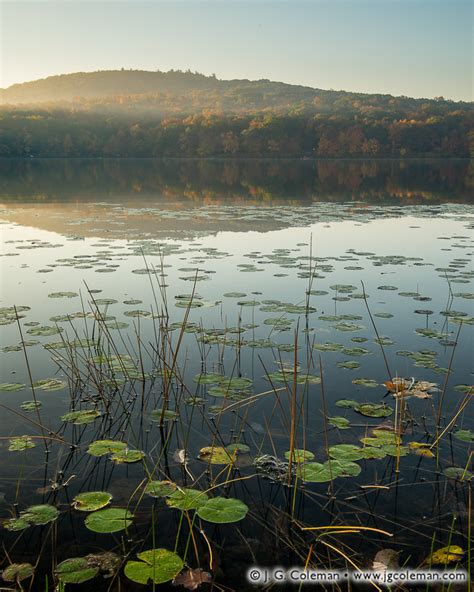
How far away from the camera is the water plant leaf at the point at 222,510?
2.96 m

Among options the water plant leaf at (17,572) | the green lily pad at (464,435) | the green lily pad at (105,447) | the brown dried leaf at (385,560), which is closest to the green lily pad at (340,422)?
the green lily pad at (464,435)

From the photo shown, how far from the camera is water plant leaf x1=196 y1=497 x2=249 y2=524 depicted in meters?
2.96

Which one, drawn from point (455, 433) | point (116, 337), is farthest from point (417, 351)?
point (116, 337)

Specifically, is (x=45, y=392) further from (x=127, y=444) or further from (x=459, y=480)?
(x=459, y=480)

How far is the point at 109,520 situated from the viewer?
9.80 feet

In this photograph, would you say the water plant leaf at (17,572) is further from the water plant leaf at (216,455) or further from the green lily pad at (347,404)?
the green lily pad at (347,404)

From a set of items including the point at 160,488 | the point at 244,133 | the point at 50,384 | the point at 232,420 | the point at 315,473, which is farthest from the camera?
the point at 244,133

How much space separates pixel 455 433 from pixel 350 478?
1031 millimetres

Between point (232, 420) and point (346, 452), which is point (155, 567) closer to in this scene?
point (346, 452)

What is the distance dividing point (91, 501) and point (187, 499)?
56 centimetres

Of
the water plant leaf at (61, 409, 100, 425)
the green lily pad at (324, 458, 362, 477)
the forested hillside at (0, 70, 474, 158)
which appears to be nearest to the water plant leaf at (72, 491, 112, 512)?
the water plant leaf at (61, 409, 100, 425)

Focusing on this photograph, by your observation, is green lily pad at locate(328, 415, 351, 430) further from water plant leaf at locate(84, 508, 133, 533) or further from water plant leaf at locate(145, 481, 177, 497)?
Answer: water plant leaf at locate(84, 508, 133, 533)

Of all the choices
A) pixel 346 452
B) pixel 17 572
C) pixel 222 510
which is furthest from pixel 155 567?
pixel 346 452

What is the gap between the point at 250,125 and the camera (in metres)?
86.2
